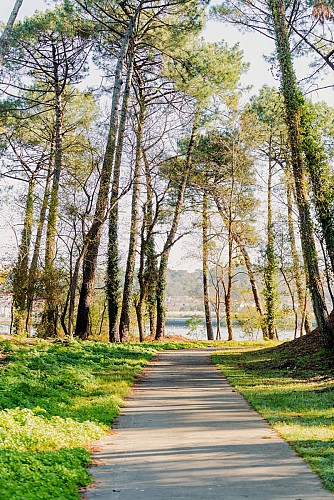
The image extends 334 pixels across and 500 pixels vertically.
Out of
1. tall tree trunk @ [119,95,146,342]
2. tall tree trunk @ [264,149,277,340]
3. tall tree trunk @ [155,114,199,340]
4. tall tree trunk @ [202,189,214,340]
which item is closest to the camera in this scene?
tall tree trunk @ [119,95,146,342]

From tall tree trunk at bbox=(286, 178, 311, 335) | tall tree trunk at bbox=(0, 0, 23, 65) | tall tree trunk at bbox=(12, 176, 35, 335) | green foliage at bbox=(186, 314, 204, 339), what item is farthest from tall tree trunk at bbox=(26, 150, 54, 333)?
green foliage at bbox=(186, 314, 204, 339)

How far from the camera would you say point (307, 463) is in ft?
18.4

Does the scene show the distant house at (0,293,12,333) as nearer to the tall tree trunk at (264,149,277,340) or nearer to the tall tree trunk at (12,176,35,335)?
the tall tree trunk at (12,176,35,335)

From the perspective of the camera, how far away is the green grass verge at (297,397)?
20.2 feet

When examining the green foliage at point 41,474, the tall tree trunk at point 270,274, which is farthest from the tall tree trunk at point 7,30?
the tall tree trunk at point 270,274

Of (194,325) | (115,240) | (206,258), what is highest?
(206,258)

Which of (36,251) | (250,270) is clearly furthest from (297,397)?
(250,270)

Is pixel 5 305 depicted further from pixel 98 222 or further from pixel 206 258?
pixel 206 258

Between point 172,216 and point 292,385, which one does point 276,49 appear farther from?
point 172,216

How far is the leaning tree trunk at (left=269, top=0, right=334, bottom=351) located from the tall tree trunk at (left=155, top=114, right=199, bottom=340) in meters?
13.1

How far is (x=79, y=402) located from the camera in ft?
29.9

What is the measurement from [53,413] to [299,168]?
10592mm

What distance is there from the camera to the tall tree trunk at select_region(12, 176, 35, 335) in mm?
22531

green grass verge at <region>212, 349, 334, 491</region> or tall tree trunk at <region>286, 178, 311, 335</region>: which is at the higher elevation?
tall tree trunk at <region>286, 178, 311, 335</region>
